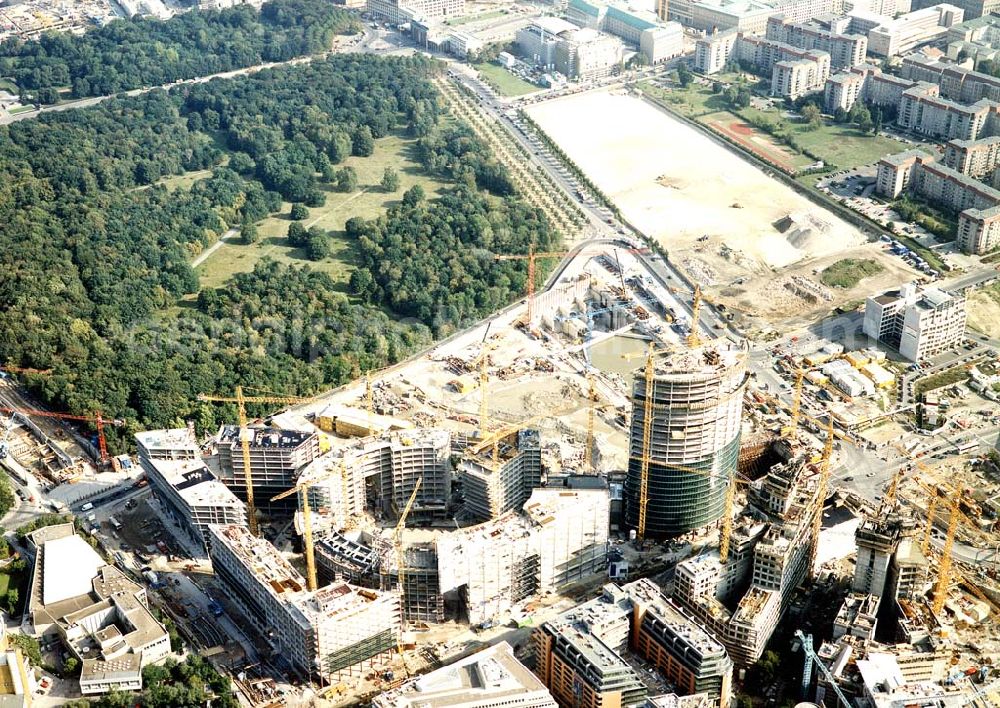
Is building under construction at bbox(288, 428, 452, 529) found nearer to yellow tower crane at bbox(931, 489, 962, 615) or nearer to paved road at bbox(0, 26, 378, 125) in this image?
yellow tower crane at bbox(931, 489, 962, 615)

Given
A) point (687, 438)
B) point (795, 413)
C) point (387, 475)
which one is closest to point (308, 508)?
point (387, 475)

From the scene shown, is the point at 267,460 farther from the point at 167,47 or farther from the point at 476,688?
the point at 167,47

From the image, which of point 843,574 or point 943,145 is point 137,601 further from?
point 943,145

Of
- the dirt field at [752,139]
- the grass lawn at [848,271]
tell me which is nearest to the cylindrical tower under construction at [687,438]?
the grass lawn at [848,271]

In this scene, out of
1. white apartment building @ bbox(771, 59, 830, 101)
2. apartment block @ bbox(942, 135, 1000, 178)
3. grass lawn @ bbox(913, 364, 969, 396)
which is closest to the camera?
grass lawn @ bbox(913, 364, 969, 396)

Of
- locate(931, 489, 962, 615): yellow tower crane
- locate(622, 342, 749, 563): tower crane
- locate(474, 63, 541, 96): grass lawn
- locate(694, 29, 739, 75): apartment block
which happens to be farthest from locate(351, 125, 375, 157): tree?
locate(931, 489, 962, 615): yellow tower crane

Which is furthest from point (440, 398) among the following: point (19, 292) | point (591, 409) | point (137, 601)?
point (19, 292)
